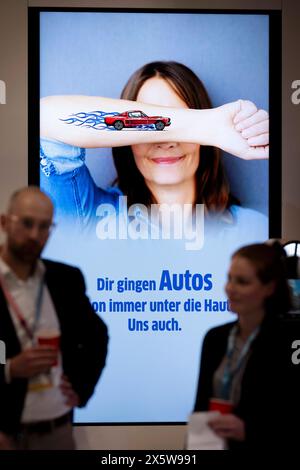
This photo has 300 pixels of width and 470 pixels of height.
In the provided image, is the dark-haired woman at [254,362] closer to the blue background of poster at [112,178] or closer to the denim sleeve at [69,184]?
the blue background of poster at [112,178]

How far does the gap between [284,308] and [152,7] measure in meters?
2.91

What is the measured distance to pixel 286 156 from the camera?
4992 mm

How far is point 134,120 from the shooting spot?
4867 millimetres

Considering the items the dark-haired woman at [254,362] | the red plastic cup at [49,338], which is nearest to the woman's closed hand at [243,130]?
the dark-haired woman at [254,362]

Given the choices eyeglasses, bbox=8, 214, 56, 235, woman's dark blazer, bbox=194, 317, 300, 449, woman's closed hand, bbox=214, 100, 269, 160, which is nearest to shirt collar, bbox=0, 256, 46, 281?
eyeglasses, bbox=8, 214, 56, 235

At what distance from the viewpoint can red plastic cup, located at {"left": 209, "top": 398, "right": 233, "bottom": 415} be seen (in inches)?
106

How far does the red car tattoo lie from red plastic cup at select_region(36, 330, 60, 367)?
93.5 inches

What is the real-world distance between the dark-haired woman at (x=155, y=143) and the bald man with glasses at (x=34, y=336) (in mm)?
2058

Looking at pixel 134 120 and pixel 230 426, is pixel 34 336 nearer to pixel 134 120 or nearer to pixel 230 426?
pixel 230 426

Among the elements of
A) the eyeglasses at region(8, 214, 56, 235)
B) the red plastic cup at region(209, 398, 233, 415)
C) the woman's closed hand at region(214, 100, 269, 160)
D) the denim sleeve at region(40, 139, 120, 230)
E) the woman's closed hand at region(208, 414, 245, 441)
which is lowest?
the woman's closed hand at region(208, 414, 245, 441)

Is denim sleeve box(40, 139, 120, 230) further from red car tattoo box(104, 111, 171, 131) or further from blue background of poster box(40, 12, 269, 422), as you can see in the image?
red car tattoo box(104, 111, 171, 131)

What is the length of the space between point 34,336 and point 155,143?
8.04 feet

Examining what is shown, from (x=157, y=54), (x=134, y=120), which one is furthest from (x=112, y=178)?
(x=157, y=54)
